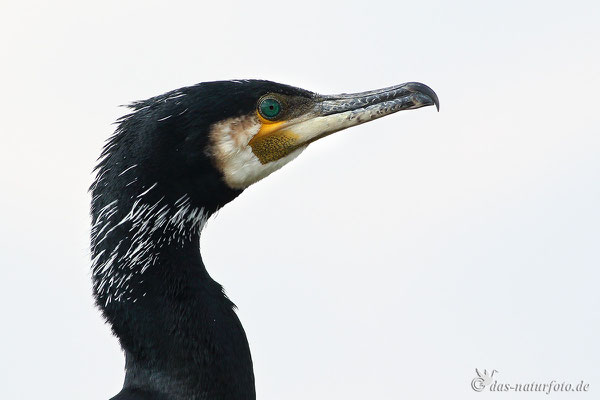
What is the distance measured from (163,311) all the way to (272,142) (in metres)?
1.26

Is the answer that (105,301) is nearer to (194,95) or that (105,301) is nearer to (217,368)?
(217,368)

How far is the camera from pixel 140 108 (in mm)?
6582

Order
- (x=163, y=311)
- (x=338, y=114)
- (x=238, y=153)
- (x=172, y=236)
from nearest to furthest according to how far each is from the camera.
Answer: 1. (x=163, y=311)
2. (x=172, y=236)
3. (x=238, y=153)
4. (x=338, y=114)

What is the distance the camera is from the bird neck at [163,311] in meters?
6.30

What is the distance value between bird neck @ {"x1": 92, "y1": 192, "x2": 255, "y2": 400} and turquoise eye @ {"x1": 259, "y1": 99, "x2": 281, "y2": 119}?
75 centimetres

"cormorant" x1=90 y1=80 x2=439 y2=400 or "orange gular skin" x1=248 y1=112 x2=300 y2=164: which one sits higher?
"orange gular skin" x1=248 y1=112 x2=300 y2=164


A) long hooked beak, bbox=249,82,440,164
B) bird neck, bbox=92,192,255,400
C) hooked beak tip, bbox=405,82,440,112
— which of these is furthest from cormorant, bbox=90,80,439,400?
hooked beak tip, bbox=405,82,440,112

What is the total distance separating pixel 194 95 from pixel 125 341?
4.95ft

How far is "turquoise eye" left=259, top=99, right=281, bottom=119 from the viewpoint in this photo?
6.76 meters

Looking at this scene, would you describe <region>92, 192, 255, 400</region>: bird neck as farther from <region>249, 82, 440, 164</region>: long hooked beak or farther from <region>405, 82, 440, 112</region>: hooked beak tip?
<region>405, 82, 440, 112</region>: hooked beak tip

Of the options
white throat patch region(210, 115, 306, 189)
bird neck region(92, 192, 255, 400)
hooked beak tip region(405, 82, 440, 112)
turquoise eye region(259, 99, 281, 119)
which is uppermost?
hooked beak tip region(405, 82, 440, 112)

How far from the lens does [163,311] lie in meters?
6.39

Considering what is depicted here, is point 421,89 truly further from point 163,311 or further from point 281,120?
point 163,311

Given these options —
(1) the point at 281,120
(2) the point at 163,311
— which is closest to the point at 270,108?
(1) the point at 281,120
